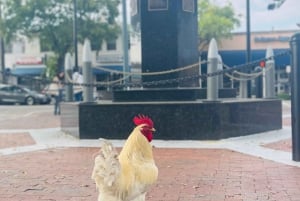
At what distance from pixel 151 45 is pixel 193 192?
5828 mm

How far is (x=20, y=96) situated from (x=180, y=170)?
24.3 metres

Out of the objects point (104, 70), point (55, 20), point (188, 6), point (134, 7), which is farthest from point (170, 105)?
point (55, 20)

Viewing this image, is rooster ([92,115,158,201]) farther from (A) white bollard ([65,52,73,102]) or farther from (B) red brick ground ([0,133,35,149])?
(A) white bollard ([65,52,73,102])

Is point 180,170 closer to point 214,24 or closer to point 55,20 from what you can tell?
point 55,20

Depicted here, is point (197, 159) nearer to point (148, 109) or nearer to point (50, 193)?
point (148, 109)

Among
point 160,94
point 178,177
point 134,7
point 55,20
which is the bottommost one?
point 178,177

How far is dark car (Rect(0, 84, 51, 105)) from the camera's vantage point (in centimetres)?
2925

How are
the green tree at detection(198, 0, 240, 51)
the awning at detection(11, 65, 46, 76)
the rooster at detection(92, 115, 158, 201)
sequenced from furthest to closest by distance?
the awning at detection(11, 65, 46, 76) → the green tree at detection(198, 0, 240, 51) → the rooster at detection(92, 115, 158, 201)

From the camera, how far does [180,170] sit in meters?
6.57

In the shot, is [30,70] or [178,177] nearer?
[178,177]

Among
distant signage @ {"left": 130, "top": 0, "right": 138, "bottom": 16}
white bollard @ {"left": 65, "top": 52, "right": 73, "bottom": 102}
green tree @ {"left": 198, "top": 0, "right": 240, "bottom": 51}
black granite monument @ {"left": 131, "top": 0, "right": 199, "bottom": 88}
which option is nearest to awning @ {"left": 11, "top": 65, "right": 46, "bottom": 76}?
green tree @ {"left": 198, "top": 0, "right": 240, "bottom": 51}

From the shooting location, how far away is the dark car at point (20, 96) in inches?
1152

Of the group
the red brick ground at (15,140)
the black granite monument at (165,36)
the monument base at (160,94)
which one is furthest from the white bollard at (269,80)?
the red brick ground at (15,140)

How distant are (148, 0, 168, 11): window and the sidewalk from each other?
3.17 m
